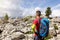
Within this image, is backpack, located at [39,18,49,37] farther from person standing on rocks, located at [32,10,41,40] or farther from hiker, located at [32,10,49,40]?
person standing on rocks, located at [32,10,41,40]

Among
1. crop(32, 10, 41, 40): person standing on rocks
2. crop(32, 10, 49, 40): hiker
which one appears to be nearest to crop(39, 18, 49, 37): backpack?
crop(32, 10, 49, 40): hiker

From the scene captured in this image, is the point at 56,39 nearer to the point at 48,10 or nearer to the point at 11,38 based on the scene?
the point at 11,38

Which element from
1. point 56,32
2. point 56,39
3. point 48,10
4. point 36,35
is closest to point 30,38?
point 56,39

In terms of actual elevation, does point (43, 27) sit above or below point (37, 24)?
below

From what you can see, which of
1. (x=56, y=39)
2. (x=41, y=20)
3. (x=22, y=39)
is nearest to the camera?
(x=41, y=20)

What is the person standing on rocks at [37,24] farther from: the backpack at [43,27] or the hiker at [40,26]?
the backpack at [43,27]

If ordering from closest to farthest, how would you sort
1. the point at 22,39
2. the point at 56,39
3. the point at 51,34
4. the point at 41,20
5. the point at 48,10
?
the point at 41,20, the point at 56,39, the point at 22,39, the point at 51,34, the point at 48,10

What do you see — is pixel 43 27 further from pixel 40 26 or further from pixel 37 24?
pixel 37 24

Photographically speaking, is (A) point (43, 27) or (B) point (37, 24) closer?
(A) point (43, 27)

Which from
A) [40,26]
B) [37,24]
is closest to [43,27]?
[40,26]

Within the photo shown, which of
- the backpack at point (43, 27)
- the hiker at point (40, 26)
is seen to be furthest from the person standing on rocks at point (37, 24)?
the backpack at point (43, 27)

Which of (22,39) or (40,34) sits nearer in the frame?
(40,34)

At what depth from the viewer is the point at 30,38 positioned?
29.8 metres

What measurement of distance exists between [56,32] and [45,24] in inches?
792
